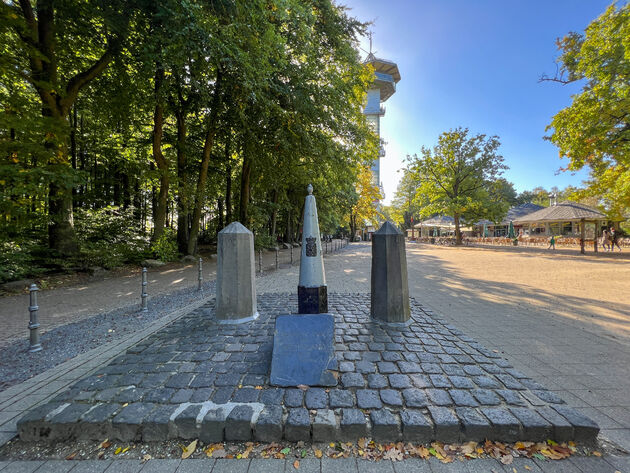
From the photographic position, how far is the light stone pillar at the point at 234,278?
4.39 m

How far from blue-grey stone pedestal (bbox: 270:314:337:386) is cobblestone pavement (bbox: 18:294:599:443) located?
114mm

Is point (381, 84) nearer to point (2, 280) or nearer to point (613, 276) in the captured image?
point (613, 276)

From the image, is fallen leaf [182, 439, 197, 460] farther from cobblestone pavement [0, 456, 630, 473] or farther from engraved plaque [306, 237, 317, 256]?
engraved plaque [306, 237, 317, 256]

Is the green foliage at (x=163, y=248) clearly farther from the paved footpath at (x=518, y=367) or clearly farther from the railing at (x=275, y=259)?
the paved footpath at (x=518, y=367)

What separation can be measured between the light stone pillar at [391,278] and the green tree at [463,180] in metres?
A: 22.3

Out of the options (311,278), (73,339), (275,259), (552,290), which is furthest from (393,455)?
(275,259)

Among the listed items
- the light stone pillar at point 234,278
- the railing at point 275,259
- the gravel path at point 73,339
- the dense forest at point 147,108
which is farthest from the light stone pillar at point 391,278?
the dense forest at point 147,108

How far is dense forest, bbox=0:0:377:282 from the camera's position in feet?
22.4

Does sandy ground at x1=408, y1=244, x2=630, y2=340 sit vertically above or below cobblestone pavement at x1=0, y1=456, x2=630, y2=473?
above

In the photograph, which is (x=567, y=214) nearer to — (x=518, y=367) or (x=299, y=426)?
(x=518, y=367)

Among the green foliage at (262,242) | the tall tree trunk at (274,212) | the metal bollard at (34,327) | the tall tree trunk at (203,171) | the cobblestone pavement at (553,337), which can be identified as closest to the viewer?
the cobblestone pavement at (553,337)

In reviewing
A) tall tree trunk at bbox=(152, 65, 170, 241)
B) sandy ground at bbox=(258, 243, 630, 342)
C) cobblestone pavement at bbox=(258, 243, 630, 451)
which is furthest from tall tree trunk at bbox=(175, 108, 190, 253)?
cobblestone pavement at bbox=(258, 243, 630, 451)

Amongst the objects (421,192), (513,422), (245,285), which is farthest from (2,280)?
(421,192)

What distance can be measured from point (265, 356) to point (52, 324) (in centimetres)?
446
